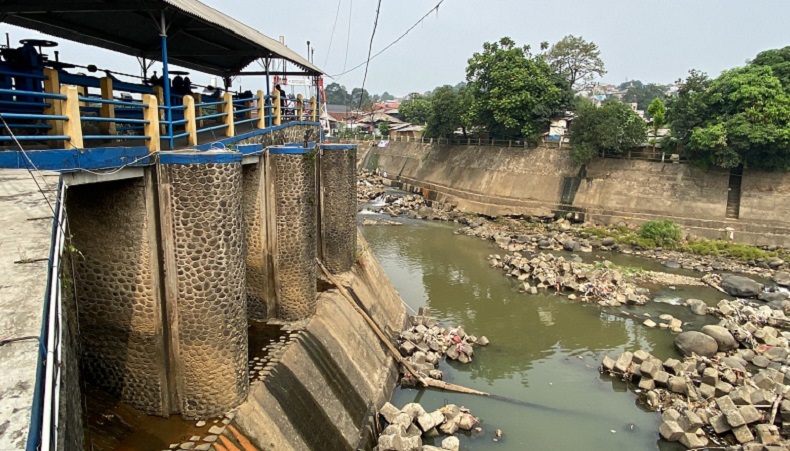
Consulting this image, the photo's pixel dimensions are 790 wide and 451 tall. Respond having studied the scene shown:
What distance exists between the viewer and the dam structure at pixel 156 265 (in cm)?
403

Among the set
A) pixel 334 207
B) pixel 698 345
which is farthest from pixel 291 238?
pixel 698 345

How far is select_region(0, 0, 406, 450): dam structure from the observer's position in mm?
4027

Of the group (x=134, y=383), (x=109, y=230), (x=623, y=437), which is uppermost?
(x=109, y=230)

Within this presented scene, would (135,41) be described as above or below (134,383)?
above

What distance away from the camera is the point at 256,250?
12680mm

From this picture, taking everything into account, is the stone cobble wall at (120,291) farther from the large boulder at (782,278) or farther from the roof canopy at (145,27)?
the large boulder at (782,278)

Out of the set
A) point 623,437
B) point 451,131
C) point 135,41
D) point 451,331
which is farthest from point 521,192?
point 135,41

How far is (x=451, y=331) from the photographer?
17.2m

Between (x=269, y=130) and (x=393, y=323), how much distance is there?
23.3ft

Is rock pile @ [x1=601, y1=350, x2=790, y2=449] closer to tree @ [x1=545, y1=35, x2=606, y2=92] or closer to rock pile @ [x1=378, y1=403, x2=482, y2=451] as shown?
rock pile @ [x1=378, y1=403, x2=482, y2=451]

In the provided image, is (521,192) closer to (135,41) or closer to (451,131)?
(451,131)

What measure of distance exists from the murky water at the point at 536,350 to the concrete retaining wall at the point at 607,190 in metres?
6.90

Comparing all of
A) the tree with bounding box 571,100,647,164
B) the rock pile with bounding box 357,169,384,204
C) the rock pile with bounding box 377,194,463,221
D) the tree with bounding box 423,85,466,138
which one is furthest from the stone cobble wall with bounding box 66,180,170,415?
the tree with bounding box 423,85,466,138

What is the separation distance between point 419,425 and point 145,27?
11.6 meters
